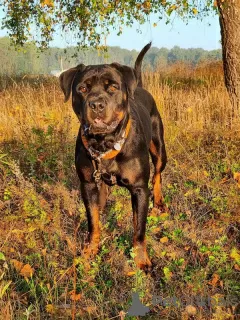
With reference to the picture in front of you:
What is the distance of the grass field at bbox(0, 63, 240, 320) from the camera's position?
263 cm

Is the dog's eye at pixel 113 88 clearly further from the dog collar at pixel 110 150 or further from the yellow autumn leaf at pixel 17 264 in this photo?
the yellow autumn leaf at pixel 17 264

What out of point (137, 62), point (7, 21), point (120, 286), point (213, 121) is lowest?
point (120, 286)

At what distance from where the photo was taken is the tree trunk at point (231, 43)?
24.4 feet

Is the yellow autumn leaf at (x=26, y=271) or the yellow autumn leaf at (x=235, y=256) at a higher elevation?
the yellow autumn leaf at (x=235, y=256)

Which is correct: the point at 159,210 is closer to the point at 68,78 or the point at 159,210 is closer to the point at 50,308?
the point at 68,78

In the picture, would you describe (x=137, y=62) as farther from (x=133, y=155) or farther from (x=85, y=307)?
(x=85, y=307)

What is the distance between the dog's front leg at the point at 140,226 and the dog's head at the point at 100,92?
54cm

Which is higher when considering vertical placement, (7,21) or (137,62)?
(7,21)

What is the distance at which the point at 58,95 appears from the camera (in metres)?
8.60

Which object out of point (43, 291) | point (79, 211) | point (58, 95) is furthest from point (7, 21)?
point (43, 291)

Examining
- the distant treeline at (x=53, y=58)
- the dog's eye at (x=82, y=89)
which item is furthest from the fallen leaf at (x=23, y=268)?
the distant treeline at (x=53, y=58)

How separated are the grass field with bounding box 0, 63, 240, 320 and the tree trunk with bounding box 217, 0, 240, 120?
51.7 inches

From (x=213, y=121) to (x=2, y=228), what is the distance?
154 inches

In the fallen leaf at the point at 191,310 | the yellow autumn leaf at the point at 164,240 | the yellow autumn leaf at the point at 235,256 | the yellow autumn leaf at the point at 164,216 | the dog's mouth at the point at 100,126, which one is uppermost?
the dog's mouth at the point at 100,126
